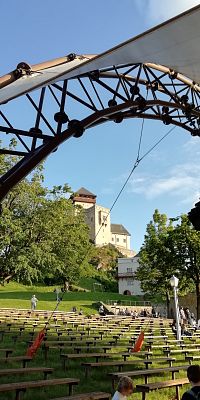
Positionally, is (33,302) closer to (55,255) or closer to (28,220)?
(55,255)

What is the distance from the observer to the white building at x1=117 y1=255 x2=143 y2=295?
79438 mm

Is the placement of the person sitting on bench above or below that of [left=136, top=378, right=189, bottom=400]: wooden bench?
above

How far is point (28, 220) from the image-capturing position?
3275 cm

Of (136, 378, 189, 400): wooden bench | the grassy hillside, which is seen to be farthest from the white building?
(136, 378, 189, 400): wooden bench

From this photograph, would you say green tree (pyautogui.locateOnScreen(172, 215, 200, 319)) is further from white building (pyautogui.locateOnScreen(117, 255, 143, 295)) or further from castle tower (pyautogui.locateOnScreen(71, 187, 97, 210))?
castle tower (pyautogui.locateOnScreen(71, 187, 97, 210))

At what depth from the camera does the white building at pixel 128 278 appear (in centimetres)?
7944

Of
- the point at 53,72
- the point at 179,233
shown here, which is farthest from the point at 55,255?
the point at 53,72

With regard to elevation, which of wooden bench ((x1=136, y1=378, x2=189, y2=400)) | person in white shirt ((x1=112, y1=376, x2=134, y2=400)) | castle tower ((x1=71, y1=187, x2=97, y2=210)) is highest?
castle tower ((x1=71, y1=187, x2=97, y2=210))

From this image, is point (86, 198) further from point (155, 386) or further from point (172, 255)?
point (155, 386)

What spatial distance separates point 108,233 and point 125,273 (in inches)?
1633

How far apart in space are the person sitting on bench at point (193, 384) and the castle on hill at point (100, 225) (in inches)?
4329

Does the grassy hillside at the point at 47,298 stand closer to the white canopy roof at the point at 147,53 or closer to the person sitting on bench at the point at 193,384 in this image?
the white canopy roof at the point at 147,53

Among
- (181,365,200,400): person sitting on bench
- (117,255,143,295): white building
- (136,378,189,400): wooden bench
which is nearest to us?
(181,365,200,400): person sitting on bench

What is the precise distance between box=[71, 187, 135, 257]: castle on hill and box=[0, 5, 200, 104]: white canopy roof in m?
106
